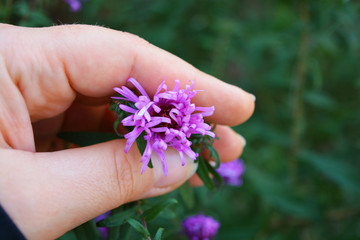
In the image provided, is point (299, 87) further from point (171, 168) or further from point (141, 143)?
point (141, 143)

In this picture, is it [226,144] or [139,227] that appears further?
[226,144]

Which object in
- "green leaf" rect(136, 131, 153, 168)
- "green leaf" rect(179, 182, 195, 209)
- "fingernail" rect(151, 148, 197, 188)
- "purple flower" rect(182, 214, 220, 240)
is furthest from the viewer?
"purple flower" rect(182, 214, 220, 240)

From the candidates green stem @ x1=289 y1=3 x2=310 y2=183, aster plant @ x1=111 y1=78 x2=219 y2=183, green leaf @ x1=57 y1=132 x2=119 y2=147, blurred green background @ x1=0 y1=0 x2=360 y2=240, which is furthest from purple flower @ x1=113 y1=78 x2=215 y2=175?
green stem @ x1=289 y1=3 x2=310 y2=183

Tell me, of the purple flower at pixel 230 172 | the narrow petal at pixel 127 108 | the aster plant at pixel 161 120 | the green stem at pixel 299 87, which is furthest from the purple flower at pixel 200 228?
the green stem at pixel 299 87

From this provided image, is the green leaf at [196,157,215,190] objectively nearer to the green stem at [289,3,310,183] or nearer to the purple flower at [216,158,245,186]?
the purple flower at [216,158,245,186]

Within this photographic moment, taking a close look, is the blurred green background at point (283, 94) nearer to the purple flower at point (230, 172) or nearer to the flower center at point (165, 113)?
the purple flower at point (230, 172)

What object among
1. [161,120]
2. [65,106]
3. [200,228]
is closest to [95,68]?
[65,106]

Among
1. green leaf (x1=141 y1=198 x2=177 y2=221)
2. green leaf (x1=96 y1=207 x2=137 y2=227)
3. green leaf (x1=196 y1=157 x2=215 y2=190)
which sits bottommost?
green leaf (x1=96 y1=207 x2=137 y2=227)

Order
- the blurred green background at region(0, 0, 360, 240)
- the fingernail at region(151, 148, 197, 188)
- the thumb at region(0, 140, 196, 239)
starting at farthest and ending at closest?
1. the blurred green background at region(0, 0, 360, 240)
2. the fingernail at region(151, 148, 197, 188)
3. the thumb at region(0, 140, 196, 239)
